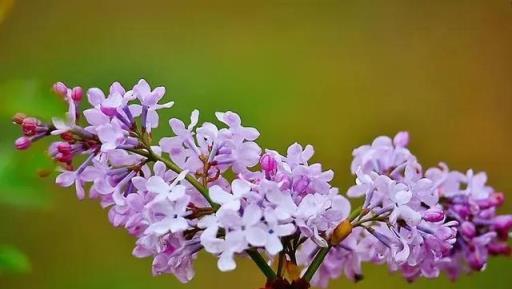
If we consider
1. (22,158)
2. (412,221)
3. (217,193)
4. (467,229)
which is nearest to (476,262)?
(467,229)

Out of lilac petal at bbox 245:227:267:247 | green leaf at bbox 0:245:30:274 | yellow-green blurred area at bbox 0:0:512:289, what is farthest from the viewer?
yellow-green blurred area at bbox 0:0:512:289

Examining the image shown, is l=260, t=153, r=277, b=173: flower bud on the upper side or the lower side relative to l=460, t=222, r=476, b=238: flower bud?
upper

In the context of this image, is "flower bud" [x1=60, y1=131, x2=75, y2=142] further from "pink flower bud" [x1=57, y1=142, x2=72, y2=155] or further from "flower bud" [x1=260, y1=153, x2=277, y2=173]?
"flower bud" [x1=260, y1=153, x2=277, y2=173]

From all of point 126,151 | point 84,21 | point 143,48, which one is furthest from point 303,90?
point 126,151

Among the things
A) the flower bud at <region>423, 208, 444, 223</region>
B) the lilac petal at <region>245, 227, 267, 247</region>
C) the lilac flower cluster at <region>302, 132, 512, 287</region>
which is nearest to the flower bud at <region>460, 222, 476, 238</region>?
the lilac flower cluster at <region>302, 132, 512, 287</region>

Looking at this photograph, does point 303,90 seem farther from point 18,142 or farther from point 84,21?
point 18,142

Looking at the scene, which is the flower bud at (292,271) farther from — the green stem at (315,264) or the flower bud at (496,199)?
the flower bud at (496,199)
